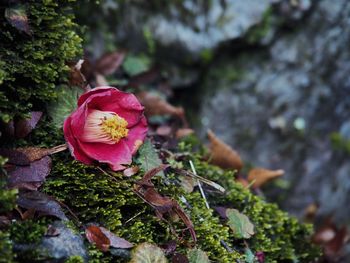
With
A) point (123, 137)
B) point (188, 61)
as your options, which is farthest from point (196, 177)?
point (188, 61)

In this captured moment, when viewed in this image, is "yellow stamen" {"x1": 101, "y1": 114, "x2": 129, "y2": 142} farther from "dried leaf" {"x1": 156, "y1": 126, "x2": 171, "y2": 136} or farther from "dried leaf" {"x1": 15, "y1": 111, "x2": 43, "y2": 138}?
"dried leaf" {"x1": 156, "y1": 126, "x2": 171, "y2": 136}

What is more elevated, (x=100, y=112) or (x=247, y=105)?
(x=100, y=112)

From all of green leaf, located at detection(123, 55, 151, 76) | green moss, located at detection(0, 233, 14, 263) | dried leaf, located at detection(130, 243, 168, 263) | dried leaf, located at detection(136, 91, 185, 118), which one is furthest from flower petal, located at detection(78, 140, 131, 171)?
green leaf, located at detection(123, 55, 151, 76)

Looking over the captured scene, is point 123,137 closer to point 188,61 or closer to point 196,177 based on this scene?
point 196,177

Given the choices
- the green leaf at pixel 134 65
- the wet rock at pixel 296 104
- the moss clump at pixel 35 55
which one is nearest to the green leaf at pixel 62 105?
the moss clump at pixel 35 55

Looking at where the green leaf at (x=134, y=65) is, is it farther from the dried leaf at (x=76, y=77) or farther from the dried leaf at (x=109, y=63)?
the dried leaf at (x=76, y=77)
